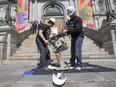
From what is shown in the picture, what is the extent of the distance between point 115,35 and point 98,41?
3.00 meters

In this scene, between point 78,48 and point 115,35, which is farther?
point 115,35

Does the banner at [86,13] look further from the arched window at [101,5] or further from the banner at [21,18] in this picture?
the arched window at [101,5]

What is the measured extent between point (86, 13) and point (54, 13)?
7.05m

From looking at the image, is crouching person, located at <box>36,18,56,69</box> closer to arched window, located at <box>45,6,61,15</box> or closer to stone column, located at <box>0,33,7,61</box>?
stone column, located at <box>0,33,7,61</box>

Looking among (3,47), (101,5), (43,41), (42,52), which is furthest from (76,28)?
(101,5)

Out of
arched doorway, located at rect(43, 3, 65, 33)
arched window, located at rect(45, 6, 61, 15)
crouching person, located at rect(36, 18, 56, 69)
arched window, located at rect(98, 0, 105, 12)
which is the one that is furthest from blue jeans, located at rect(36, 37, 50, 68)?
arched window, located at rect(98, 0, 105, 12)

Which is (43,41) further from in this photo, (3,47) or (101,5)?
(101,5)

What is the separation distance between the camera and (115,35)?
336 inches

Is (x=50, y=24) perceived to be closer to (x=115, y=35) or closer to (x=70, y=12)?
(x=70, y=12)

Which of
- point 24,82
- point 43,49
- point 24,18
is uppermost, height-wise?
point 24,18

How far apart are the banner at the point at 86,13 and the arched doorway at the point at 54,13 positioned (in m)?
4.99

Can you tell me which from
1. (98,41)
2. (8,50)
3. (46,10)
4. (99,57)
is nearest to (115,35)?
(99,57)

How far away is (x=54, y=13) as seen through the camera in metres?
25.1

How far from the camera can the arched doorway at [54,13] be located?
2459 centimetres
